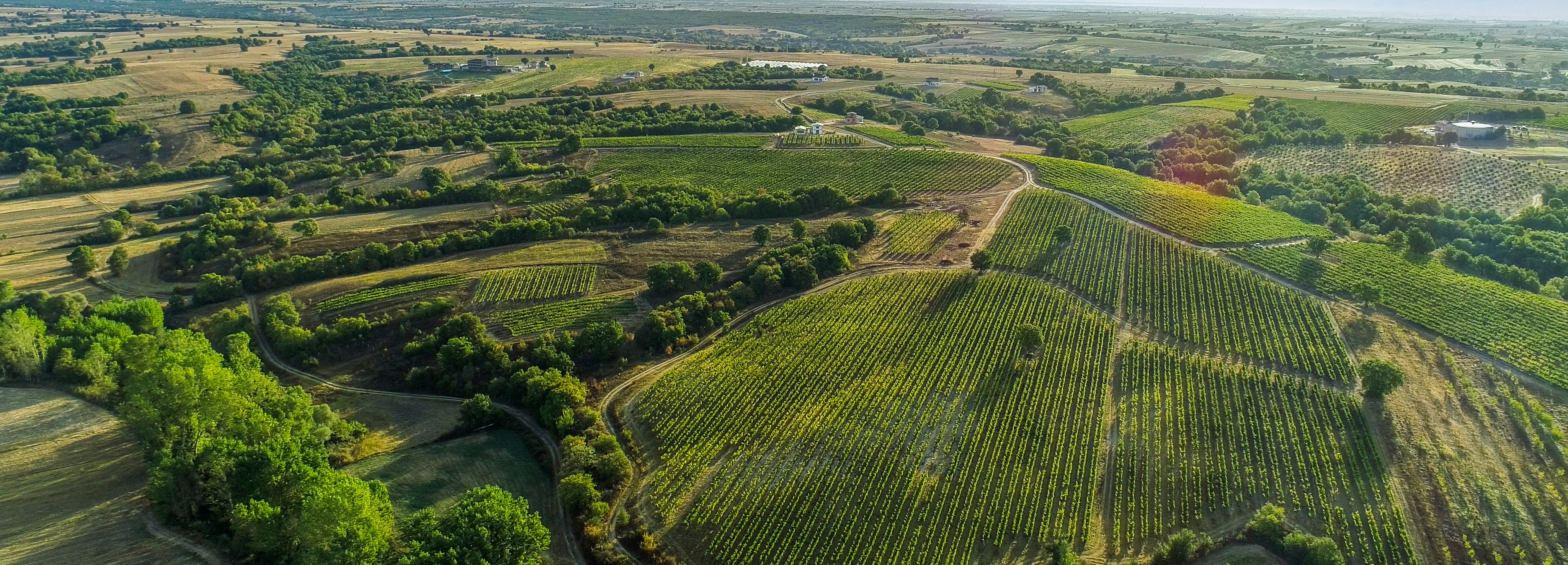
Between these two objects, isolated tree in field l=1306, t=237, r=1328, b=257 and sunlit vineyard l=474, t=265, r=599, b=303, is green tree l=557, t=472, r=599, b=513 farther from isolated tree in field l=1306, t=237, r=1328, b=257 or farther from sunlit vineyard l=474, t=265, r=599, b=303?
isolated tree in field l=1306, t=237, r=1328, b=257

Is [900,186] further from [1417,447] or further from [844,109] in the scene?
[1417,447]

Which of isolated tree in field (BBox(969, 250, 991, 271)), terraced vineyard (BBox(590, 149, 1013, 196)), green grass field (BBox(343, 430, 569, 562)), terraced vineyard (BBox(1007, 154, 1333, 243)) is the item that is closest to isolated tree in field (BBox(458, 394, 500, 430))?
green grass field (BBox(343, 430, 569, 562))

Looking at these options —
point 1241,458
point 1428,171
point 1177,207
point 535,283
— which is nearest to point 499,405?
point 535,283

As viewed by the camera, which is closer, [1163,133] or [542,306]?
[542,306]

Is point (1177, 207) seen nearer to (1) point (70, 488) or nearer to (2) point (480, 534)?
(2) point (480, 534)

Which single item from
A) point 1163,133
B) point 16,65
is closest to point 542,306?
point 1163,133

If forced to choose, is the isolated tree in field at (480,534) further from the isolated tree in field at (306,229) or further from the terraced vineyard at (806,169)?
the terraced vineyard at (806,169)
